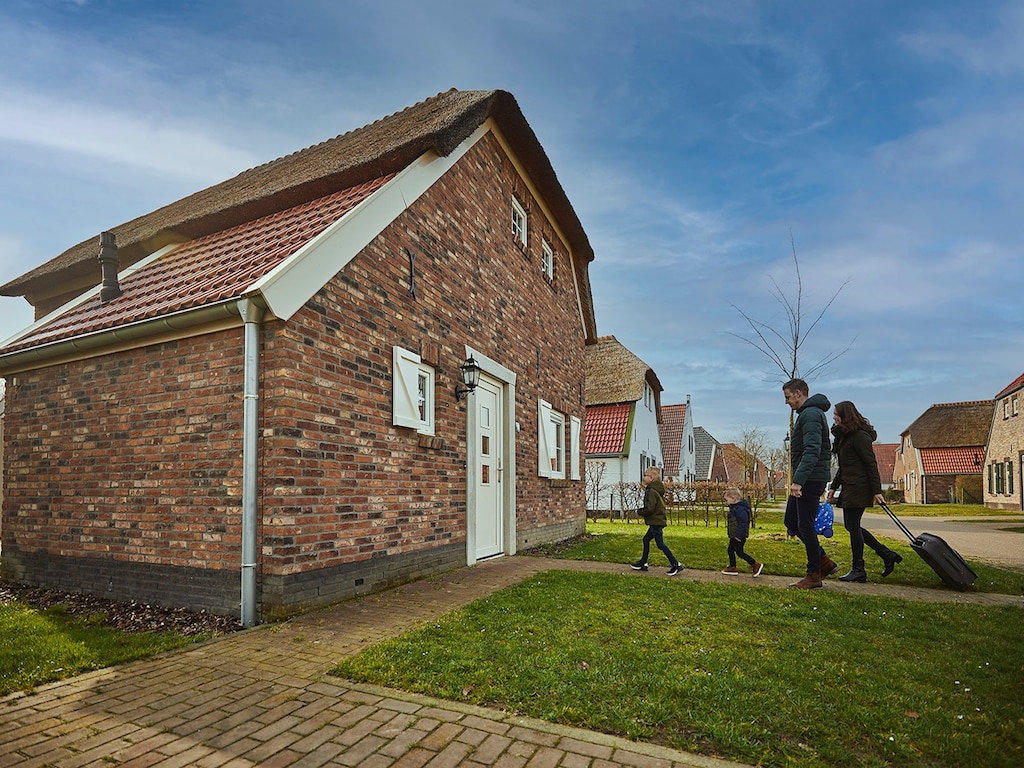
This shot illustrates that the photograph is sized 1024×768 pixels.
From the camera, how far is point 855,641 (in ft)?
14.5

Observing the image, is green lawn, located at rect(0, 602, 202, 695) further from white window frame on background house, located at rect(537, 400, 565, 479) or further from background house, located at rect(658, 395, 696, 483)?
background house, located at rect(658, 395, 696, 483)

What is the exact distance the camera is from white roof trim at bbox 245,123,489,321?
16.4ft

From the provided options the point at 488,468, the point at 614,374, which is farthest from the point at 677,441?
the point at 488,468

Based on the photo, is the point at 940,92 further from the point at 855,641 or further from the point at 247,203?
the point at 247,203

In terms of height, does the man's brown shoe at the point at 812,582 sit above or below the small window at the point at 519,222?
below

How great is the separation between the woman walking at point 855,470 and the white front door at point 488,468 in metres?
4.47

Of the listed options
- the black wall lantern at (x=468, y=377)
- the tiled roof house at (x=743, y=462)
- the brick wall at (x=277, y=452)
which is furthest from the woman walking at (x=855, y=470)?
the tiled roof house at (x=743, y=462)

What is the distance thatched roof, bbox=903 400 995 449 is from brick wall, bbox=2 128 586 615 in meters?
44.1

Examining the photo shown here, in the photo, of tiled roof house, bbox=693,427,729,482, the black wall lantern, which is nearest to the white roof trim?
the black wall lantern

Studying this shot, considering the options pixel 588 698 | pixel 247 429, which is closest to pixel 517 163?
pixel 247 429

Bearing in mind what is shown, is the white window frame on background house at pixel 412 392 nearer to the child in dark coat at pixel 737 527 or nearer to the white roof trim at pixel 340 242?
the white roof trim at pixel 340 242

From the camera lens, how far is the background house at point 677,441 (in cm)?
3266

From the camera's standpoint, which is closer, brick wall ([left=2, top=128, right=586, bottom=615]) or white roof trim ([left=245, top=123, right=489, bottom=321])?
white roof trim ([left=245, top=123, right=489, bottom=321])

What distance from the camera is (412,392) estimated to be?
6.91m
